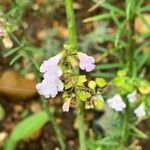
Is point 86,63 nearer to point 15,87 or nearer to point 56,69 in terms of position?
point 56,69

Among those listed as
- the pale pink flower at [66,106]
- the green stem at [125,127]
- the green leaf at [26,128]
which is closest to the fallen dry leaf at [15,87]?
the green leaf at [26,128]

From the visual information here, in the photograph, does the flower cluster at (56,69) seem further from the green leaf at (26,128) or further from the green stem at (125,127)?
the green leaf at (26,128)

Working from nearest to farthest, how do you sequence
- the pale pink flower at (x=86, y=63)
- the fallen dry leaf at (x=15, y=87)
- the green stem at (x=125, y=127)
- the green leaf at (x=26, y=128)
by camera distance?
the pale pink flower at (x=86, y=63) → the green stem at (x=125, y=127) → the green leaf at (x=26, y=128) → the fallen dry leaf at (x=15, y=87)

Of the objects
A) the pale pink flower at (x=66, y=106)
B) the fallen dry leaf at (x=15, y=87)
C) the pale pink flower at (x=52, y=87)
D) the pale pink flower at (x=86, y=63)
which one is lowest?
the pale pink flower at (x=66, y=106)

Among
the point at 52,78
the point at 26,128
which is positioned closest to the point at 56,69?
the point at 52,78

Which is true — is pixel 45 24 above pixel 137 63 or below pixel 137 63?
above

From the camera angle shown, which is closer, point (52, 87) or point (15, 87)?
point (52, 87)

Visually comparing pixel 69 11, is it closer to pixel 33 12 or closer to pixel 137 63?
pixel 137 63

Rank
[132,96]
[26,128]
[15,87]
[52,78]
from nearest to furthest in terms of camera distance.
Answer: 1. [52,78]
2. [132,96]
3. [26,128]
4. [15,87]

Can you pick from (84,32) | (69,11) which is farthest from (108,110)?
(69,11)
